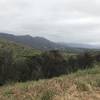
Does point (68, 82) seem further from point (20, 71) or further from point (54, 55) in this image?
point (54, 55)

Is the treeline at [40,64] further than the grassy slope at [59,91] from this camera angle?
Yes

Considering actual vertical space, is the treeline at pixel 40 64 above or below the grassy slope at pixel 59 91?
below

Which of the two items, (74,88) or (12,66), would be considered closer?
(74,88)

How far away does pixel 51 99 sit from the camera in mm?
6594

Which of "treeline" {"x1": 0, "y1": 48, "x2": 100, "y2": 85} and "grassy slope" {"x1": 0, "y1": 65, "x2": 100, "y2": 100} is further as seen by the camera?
"treeline" {"x1": 0, "y1": 48, "x2": 100, "y2": 85}

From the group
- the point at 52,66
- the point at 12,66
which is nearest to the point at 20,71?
the point at 12,66

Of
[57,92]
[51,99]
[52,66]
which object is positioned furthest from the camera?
[52,66]

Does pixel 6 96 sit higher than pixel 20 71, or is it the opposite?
pixel 6 96

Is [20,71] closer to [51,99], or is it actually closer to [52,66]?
[52,66]

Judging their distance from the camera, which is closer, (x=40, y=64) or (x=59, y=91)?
(x=59, y=91)

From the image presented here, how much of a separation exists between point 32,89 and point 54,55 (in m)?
63.7

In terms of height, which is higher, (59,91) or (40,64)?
(59,91)

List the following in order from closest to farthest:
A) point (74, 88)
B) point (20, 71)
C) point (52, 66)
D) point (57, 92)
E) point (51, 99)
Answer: point (51, 99) → point (57, 92) → point (74, 88) → point (20, 71) → point (52, 66)

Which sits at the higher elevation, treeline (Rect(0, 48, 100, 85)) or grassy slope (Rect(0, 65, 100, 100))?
grassy slope (Rect(0, 65, 100, 100))
